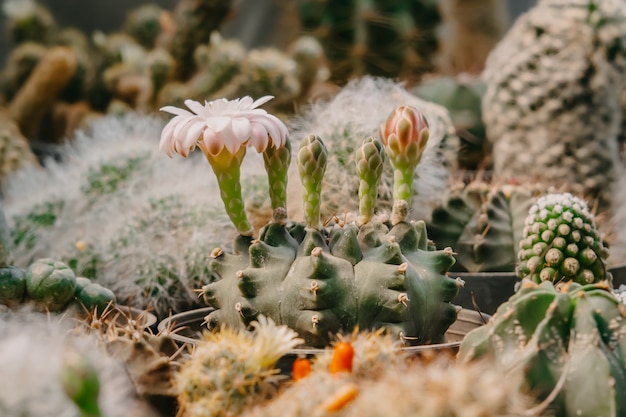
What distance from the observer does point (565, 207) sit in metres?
1.47

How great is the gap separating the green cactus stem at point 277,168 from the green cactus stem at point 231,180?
0.15 feet

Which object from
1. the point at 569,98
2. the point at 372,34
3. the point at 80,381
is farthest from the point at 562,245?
the point at 372,34

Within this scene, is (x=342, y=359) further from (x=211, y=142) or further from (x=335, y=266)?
(x=211, y=142)

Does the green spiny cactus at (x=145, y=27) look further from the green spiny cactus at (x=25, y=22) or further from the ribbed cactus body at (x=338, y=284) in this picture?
the ribbed cactus body at (x=338, y=284)

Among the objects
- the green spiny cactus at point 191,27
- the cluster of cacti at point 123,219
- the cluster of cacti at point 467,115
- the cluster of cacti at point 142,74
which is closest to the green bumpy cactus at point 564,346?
the cluster of cacti at point 123,219

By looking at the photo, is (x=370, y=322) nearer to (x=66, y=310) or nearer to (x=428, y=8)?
(x=66, y=310)

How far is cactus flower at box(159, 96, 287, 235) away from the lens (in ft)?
3.75

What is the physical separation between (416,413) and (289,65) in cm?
208

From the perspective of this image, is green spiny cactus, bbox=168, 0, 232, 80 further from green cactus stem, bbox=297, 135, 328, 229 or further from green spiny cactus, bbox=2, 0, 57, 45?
green cactus stem, bbox=297, 135, 328, 229

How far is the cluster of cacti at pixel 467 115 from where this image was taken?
247 centimetres

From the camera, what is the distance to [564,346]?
100 centimetres

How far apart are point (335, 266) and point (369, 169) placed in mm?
162

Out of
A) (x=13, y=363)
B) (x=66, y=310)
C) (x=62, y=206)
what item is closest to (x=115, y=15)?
(x=62, y=206)

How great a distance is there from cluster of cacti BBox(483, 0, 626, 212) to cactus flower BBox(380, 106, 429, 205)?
1024 mm
